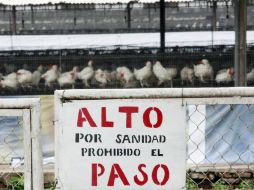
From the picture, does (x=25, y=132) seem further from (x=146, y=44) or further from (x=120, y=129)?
(x=146, y=44)

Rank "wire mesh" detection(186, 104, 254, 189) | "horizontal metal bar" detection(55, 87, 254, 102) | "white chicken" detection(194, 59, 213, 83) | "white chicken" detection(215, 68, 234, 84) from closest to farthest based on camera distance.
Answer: "horizontal metal bar" detection(55, 87, 254, 102)
"wire mesh" detection(186, 104, 254, 189)
"white chicken" detection(215, 68, 234, 84)
"white chicken" detection(194, 59, 213, 83)

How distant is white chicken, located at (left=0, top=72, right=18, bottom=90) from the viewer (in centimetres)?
1312

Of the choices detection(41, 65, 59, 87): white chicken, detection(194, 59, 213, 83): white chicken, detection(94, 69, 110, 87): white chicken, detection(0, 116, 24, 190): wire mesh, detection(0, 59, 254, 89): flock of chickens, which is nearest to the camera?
detection(0, 116, 24, 190): wire mesh

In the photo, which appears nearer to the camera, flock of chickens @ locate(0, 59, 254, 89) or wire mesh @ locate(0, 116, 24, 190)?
wire mesh @ locate(0, 116, 24, 190)

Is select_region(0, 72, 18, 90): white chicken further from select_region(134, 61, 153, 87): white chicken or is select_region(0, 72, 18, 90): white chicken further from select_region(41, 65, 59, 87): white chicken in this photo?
select_region(134, 61, 153, 87): white chicken

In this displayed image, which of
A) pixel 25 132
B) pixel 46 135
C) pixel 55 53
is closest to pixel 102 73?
pixel 55 53

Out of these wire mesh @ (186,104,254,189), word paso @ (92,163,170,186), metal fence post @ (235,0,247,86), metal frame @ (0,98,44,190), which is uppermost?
metal fence post @ (235,0,247,86)

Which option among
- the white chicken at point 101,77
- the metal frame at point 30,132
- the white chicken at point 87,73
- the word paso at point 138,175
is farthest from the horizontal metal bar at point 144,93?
the white chicken at point 87,73

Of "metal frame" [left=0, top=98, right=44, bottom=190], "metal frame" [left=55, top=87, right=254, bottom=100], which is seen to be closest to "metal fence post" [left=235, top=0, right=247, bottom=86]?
"metal frame" [left=55, top=87, right=254, bottom=100]

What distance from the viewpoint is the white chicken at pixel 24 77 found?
42.7 feet

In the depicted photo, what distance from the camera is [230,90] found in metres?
2.54

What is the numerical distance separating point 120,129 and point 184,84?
10.9 metres

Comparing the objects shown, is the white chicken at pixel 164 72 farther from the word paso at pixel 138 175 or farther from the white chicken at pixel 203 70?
the word paso at pixel 138 175

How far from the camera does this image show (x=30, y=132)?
2568 mm
